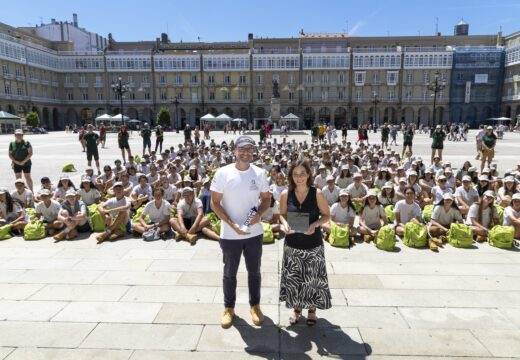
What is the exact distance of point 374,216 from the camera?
779 centimetres

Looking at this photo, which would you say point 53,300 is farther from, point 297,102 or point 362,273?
point 297,102

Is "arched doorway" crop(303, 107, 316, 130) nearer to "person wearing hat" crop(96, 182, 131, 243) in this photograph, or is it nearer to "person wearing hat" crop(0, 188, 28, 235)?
"person wearing hat" crop(96, 182, 131, 243)

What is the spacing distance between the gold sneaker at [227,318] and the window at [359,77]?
226ft

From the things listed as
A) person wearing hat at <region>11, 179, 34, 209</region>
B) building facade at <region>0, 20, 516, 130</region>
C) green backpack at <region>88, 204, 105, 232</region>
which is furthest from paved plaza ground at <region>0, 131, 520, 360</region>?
building facade at <region>0, 20, 516, 130</region>

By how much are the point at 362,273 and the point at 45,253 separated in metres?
5.29

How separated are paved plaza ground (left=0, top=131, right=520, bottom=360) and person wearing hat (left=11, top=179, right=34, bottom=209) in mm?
2487

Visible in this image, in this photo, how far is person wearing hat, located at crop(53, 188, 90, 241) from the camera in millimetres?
7688

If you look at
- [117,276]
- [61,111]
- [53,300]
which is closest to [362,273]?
[117,276]

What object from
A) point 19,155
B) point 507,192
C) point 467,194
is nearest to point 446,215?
point 467,194

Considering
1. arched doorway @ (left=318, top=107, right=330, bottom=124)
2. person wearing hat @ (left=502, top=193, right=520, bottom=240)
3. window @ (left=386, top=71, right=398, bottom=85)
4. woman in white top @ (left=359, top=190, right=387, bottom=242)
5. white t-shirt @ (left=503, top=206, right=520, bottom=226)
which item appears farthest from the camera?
arched doorway @ (left=318, top=107, right=330, bottom=124)

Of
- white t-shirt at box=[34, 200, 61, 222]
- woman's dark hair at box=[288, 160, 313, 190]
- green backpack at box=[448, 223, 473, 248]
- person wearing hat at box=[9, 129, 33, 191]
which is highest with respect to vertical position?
woman's dark hair at box=[288, 160, 313, 190]

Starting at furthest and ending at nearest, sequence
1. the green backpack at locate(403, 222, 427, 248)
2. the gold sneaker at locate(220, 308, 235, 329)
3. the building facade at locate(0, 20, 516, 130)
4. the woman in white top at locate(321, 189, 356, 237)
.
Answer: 1. the building facade at locate(0, 20, 516, 130)
2. the woman in white top at locate(321, 189, 356, 237)
3. the green backpack at locate(403, 222, 427, 248)
4. the gold sneaker at locate(220, 308, 235, 329)

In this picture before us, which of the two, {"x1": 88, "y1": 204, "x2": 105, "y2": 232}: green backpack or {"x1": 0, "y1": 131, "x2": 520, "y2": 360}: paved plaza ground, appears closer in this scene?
{"x1": 0, "y1": 131, "x2": 520, "y2": 360}: paved plaza ground

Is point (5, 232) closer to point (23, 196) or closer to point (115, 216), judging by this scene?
point (23, 196)
